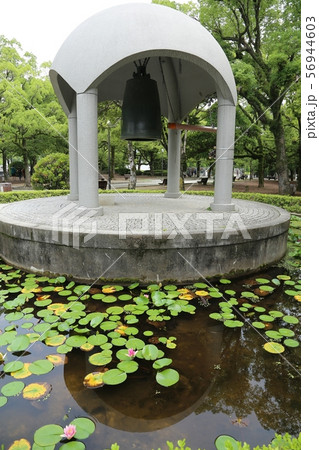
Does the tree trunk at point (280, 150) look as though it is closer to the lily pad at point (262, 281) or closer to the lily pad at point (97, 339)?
the lily pad at point (262, 281)

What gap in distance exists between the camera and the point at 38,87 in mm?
23641

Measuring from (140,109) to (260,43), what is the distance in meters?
14.0

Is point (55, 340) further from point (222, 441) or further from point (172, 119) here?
point (172, 119)

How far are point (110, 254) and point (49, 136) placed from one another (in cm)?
2091

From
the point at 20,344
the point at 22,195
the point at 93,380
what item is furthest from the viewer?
the point at 22,195

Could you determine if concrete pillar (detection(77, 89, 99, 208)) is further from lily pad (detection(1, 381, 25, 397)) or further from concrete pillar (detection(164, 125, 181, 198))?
lily pad (detection(1, 381, 25, 397))

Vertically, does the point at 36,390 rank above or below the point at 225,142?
below

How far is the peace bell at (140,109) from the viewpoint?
7.22 meters

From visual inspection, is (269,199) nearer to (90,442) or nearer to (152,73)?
(152,73)

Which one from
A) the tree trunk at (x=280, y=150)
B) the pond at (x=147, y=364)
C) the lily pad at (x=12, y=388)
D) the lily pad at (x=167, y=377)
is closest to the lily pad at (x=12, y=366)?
the pond at (x=147, y=364)

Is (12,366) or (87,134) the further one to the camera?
(87,134)

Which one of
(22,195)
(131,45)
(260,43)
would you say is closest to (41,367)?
(131,45)

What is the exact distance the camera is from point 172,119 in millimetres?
9984

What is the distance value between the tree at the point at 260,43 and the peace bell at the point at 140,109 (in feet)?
27.8
